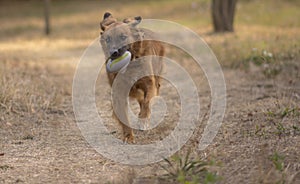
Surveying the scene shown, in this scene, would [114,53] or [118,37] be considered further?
[118,37]

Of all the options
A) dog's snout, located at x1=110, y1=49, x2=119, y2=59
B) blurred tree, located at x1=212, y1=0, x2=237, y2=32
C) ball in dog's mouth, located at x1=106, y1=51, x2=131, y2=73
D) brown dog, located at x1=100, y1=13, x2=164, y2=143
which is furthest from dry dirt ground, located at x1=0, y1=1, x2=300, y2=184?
blurred tree, located at x1=212, y1=0, x2=237, y2=32

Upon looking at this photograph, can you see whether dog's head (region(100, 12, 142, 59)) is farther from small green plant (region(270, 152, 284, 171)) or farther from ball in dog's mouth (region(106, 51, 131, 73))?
small green plant (region(270, 152, 284, 171))

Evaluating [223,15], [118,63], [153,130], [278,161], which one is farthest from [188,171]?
[223,15]

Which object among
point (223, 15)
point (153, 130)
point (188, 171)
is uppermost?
point (188, 171)

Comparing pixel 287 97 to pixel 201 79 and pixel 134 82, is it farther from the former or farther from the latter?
pixel 201 79

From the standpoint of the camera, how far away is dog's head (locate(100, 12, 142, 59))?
6027mm

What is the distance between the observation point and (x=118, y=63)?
5.93 m

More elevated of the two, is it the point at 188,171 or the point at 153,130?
the point at 188,171

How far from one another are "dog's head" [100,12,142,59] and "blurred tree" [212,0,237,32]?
10.1 m

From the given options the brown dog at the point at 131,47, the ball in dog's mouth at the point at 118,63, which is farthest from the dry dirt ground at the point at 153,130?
the ball in dog's mouth at the point at 118,63

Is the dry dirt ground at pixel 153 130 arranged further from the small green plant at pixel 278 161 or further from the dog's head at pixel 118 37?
the dog's head at pixel 118 37

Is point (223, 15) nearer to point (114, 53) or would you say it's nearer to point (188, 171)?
point (114, 53)

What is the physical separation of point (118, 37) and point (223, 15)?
1065cm

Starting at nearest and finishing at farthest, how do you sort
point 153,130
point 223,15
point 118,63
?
point 118,63
point 153,130
point 223,15
